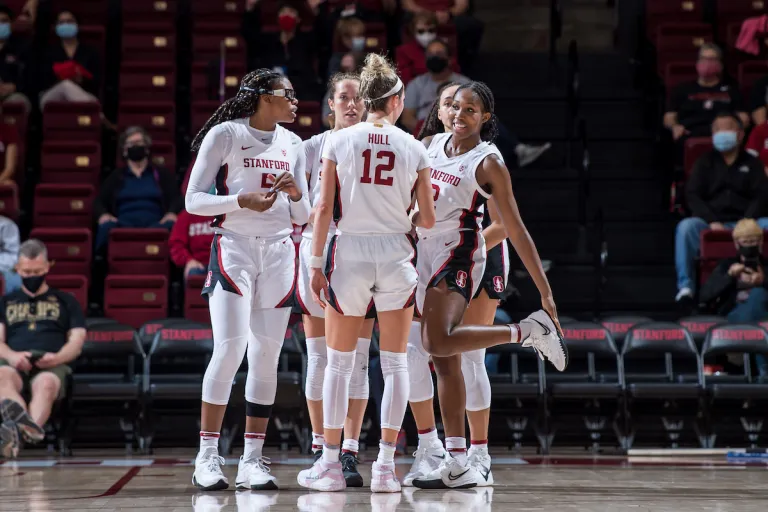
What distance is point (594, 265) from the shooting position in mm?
9852

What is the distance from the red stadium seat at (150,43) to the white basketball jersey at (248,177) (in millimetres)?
6575

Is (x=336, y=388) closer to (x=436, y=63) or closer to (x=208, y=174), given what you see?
(x=208, y=174)

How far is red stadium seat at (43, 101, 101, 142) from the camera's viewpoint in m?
10.7

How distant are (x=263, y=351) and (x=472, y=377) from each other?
3.47ft

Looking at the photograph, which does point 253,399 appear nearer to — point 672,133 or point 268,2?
point 672,133

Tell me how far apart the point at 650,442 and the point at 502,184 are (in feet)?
12.4

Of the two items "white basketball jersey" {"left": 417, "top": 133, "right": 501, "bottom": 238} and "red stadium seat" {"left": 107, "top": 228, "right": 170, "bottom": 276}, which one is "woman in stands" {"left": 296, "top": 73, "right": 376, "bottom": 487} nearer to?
"white basketball jersey" {"left": 417, "top": 133, "right": 501, "bottom": 238}

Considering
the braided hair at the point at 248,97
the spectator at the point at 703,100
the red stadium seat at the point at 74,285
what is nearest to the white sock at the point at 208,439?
the braided hair at the point at 248,97

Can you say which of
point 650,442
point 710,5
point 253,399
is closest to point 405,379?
point 253,399

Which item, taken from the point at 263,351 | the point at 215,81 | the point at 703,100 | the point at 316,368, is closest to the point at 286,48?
the point at 215,81

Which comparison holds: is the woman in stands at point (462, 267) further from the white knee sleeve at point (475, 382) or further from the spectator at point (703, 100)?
the spectator at point (703, 100)

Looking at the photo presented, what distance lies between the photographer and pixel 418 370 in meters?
5.54

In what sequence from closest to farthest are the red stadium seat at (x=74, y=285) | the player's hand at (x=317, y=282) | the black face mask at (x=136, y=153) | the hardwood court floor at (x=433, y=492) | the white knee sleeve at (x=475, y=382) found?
the hardwood court floor at (x=433, y=492) < the player's hand at (x=317, y=282) < the white knee sleeve at (x=475, y=382) < the red stadium seat at (x=74, y=285) < the black face mask at (x=136, y=153)

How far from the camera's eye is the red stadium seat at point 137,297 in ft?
29.5
